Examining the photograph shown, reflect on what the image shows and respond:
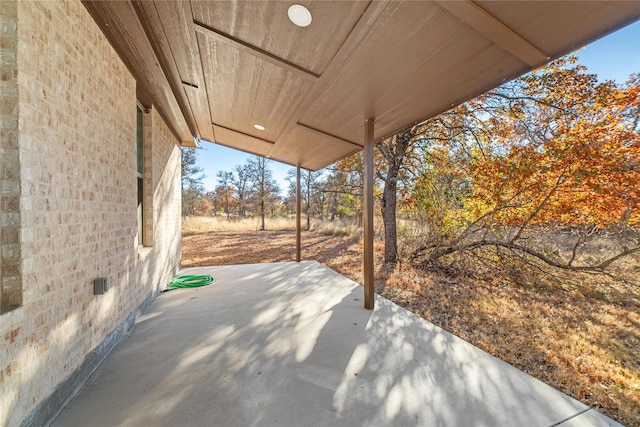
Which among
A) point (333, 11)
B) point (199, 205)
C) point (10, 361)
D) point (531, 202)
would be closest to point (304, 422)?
point (10, 361)

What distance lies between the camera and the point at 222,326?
2945mm

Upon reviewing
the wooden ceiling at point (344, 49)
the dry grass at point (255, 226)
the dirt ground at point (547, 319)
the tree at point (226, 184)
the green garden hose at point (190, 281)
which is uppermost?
the tree at point (226, 184)

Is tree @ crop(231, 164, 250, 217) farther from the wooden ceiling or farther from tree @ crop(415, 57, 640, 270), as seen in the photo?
tree @ crop(415, 57, 640, 270)

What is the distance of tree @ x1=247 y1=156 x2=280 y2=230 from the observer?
1645 centimetres

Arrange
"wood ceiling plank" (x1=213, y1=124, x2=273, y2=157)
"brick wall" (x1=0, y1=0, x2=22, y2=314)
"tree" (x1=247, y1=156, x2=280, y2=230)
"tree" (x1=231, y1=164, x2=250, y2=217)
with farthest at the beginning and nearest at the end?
1. "tree" (x1=231, y1=164, x2=250, y2=217)
2. "tree" (x1=247, y1=156, x2=280, y2=230)
3. "wood ceiling plank" (x1=213, y1=124, x2=273, y2=157)
4. "brick wall" (x1=0, y1=0, x2=22, y2=314)

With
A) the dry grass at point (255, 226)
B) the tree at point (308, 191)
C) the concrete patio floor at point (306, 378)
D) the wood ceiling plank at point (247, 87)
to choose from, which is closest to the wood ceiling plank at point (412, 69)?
the wood ceiling plank at point (247, 87)

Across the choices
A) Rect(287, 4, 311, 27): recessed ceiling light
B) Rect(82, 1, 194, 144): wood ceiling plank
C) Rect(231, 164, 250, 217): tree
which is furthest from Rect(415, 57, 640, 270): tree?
Rect(231, 164, 250, 217): tree

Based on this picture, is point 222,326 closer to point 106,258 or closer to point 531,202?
point 106,258

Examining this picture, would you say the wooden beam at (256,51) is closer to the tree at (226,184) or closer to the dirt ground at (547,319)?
the dirt ground at (547,319)

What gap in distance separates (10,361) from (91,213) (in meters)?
1.16

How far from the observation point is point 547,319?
10.8 ft

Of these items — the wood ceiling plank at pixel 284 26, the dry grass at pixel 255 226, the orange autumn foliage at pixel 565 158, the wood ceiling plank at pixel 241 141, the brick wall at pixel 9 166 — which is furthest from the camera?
the dry grass at pixel 255 226

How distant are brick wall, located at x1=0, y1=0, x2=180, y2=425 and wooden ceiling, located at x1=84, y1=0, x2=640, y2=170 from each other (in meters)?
0.53

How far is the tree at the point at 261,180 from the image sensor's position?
16.5 metres
